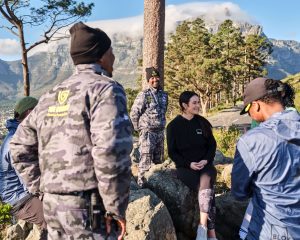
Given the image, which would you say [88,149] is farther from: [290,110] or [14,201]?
[14,201]

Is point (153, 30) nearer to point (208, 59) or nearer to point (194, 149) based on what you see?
point (194, 149)

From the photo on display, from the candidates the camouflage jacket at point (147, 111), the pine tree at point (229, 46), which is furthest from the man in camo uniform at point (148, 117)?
the pine tree at point (229, 46)

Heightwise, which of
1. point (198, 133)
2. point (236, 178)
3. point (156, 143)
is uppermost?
point (236, 178)

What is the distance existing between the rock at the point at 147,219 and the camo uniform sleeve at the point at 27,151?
5.46ft

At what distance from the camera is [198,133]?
18.0 feet

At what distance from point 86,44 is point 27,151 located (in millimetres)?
1056

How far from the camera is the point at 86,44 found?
2.88m

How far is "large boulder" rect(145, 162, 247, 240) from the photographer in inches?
223

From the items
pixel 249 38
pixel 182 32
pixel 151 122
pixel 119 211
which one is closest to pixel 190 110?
pixel 151 122

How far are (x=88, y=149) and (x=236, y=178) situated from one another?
3.57 feet

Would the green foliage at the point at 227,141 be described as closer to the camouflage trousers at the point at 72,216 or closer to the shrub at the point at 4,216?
the shrub at the point at 4,216

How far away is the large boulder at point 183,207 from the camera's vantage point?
5668 mm

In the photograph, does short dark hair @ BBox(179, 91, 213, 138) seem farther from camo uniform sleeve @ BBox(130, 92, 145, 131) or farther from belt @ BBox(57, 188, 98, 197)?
belt @ BBox(57, 188, 98, 197)

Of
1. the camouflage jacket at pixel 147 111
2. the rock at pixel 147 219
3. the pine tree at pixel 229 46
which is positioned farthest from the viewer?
the pine tree at pixel 229 46
